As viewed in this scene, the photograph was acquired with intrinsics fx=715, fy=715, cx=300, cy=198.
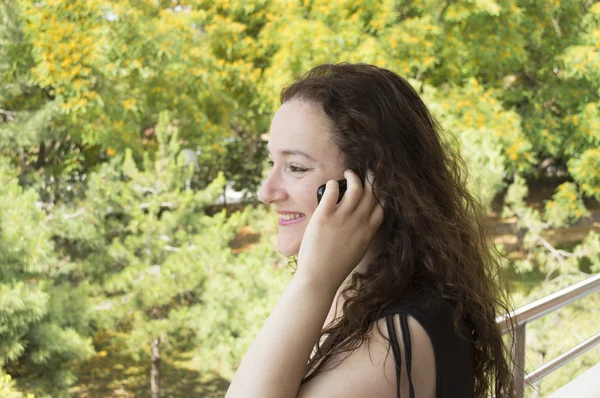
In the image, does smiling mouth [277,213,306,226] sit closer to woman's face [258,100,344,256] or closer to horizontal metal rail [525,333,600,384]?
woman's face [258,100,344,256]

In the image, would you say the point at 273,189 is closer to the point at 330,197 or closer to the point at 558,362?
the point at 330,197

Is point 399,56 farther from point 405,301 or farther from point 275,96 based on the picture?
point 405,301

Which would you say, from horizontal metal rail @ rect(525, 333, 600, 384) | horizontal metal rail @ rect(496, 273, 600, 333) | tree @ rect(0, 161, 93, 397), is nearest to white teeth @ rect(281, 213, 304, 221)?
horizontal metal rail @ rect(496, 273, 600, 333)

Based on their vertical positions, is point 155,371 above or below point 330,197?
below

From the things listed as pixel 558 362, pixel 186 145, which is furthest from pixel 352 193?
pixel 186 145

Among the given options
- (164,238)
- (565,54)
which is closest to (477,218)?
(164,238)

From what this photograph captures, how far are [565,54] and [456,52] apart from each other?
60.4 inches

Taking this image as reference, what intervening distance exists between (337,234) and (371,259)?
0.10m

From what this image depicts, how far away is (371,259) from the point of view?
0.83 meters

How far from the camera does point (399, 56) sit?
7.39 m

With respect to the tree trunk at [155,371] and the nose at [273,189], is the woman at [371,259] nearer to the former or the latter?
the nose at [273,189]

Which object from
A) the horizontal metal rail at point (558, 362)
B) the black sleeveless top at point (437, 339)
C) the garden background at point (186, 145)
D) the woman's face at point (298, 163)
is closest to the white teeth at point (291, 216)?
the woman's face at point (298, 163)

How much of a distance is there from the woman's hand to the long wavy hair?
3 cm

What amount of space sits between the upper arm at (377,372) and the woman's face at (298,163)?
184 mm
